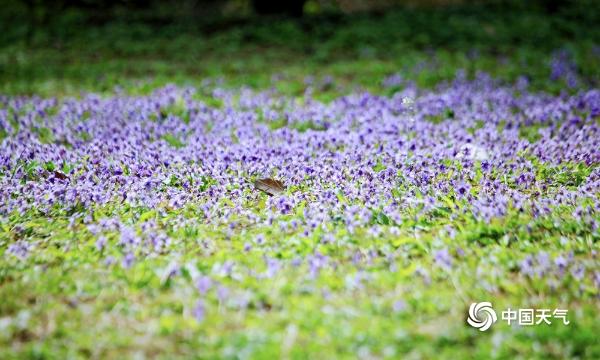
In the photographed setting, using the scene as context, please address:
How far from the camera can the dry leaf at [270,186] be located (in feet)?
16.0

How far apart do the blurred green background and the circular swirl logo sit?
239 inches

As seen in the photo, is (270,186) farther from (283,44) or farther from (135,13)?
(135,13)

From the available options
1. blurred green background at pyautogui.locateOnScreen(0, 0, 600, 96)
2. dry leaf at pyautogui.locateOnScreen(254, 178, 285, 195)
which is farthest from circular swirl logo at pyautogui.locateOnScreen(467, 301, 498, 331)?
blurred green background at pyautogui.locateOnScreen(0, 0, 600, 96)

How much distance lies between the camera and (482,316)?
317 centimetres

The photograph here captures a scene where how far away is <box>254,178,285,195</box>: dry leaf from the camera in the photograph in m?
4.88

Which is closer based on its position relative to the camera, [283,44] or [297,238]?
[297,238]

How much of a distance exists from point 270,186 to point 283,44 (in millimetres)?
9368

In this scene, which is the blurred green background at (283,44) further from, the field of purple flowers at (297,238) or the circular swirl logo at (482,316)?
the circular swirl logo at (482,316)

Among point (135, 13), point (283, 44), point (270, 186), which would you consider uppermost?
point (135, 13)

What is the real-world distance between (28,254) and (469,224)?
132 inches

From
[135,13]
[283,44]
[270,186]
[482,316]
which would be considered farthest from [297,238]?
[135,13]

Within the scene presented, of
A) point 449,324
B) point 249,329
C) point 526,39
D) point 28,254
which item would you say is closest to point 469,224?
point 449,324

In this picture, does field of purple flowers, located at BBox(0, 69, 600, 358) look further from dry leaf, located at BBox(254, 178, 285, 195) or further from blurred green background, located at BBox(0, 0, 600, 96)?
blurred green background, located at BBox(0, 0, 600, 96)

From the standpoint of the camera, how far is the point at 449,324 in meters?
3.09
